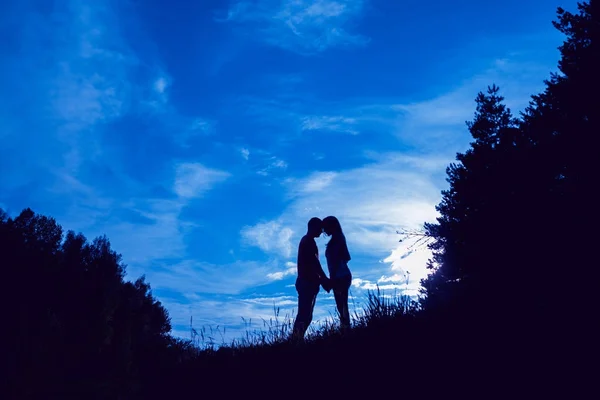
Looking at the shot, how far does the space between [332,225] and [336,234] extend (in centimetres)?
21

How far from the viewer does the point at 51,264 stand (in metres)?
31.6

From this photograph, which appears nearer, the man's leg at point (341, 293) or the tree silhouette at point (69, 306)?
the man's leg at point (341, 293)

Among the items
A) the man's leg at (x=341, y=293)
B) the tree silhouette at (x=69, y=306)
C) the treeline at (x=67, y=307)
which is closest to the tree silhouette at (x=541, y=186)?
the man's leg at (x=341, y=293)

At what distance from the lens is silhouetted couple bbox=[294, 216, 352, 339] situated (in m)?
7.82

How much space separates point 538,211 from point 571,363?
394 inches

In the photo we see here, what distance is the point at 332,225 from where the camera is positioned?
833 centimetres

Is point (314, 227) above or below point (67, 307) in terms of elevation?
below

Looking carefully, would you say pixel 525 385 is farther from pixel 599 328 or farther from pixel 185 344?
pixel 185 344

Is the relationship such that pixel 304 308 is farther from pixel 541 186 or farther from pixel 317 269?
pixel 541 186

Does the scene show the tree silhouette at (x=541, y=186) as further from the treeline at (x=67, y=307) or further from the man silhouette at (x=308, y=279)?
the treeline at (x=67, y=307)

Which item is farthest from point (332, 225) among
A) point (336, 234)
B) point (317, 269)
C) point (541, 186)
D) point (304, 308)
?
point (541, 186)

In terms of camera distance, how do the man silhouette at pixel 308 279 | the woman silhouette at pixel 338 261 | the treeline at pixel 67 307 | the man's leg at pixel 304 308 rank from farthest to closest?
the treeline at pixel 67 307, the man silhouette at pixel 308 279, the woman silhouette at pixel 338 261, the man's leg at pixel 304 308

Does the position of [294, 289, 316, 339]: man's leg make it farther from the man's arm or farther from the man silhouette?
the man's arm

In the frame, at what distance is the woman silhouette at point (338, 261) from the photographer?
7.79 meters
